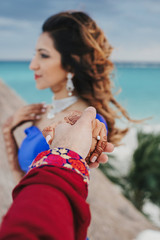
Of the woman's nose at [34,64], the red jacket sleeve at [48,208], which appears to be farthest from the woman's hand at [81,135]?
the woman's nose at [34,64]

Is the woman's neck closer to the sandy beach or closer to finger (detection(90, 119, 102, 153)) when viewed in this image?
finger (detection(90, 119, 102, 153))

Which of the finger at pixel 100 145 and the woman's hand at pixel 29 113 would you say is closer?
the finger at pixel 100 145

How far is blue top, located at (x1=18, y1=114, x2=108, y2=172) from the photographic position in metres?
1.77

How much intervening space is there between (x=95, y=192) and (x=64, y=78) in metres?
3.41

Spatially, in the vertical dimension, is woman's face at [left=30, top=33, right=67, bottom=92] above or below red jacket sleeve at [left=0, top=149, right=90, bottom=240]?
below

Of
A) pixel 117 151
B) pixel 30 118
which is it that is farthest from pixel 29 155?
pixel 117 151

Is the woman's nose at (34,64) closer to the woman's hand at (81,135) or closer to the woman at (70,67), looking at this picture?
the woman at (70,67)

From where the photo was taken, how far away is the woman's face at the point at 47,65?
1932 millimetres

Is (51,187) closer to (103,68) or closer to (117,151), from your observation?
(103,68)

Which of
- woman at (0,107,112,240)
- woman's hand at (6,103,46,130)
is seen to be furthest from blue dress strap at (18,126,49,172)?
woman at (0,107,112,240)

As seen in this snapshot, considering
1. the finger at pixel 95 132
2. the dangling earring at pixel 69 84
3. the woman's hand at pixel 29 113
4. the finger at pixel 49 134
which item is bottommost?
the woman's hand at pixel 29 113

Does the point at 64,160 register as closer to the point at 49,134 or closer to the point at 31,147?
the point at 49,134

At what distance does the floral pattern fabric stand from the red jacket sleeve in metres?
0.02

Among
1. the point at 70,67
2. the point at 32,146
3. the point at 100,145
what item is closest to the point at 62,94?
the point at 70,67
